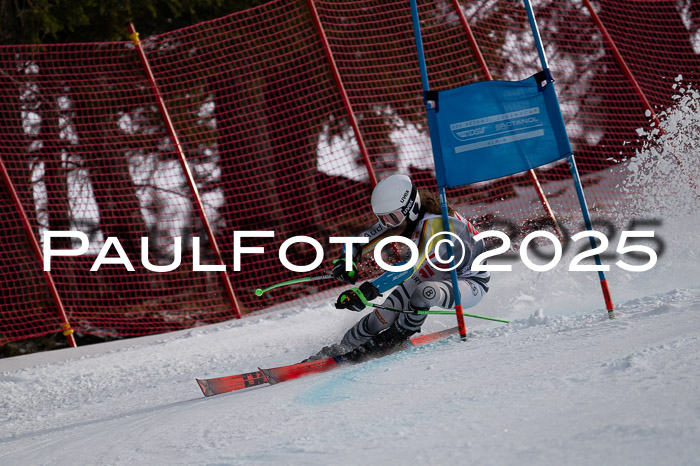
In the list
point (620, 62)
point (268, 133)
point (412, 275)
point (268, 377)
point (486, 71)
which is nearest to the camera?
point (268, 377)

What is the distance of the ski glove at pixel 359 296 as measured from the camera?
4164 millimetres

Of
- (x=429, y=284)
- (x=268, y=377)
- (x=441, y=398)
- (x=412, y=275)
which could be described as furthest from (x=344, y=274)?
(x=441, y=398)

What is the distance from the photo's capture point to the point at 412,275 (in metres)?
4.53

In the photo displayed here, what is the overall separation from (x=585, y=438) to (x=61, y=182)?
7.78m

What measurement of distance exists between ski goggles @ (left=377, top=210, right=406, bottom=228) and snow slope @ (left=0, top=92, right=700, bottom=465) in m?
0.82

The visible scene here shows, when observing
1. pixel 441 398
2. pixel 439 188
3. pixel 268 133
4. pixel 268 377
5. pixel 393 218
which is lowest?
pixel 441 398

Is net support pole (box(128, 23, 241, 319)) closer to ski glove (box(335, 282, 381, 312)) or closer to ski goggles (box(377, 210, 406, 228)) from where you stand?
ski goggles (box(377, 210, 406, 228))

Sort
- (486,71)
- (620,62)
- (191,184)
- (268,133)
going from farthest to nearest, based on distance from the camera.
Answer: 1. (268,133)
2. (620,62)
3. (486,71)
4. (191,184)

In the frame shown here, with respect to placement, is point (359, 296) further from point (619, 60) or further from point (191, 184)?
point (619, 60)

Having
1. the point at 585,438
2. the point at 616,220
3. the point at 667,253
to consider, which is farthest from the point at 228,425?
the point at 616,220

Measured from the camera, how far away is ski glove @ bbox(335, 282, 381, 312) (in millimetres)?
4164

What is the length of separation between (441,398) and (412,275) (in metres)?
1.69

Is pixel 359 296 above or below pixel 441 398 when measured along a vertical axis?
above

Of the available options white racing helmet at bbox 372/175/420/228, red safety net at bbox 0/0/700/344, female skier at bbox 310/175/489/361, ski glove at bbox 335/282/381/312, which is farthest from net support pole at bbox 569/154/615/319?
red safety net at bbox 0/0/700/344
